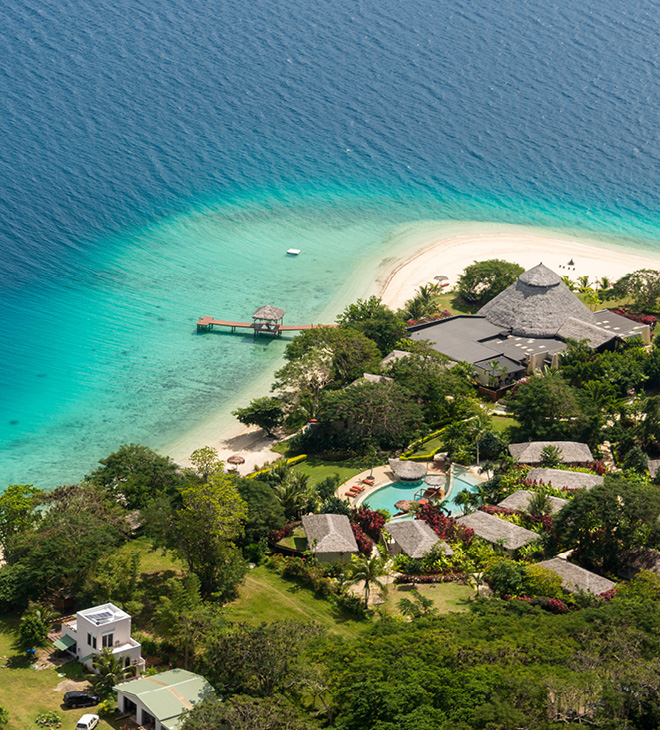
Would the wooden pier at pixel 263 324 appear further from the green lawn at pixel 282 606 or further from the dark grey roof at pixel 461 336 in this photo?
the green lawn at pixel 282 606

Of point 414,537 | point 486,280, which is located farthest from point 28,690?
point 486,280

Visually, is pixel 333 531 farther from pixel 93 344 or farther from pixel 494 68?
pixel 494 68

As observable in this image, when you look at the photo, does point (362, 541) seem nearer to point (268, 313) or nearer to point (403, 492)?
point (403, 492)

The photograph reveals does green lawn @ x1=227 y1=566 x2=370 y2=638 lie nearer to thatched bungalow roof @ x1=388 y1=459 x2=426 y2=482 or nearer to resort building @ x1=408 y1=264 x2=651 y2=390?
thatched bungalow roof @ x1=388 y1=459 x2=426 y2=482

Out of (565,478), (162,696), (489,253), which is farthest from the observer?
(489,253)

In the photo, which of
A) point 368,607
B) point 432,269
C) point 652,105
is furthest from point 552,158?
point 368,607

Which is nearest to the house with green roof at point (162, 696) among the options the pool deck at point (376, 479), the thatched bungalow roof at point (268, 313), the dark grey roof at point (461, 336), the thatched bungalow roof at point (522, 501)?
the pool deck at point (376, 479)
